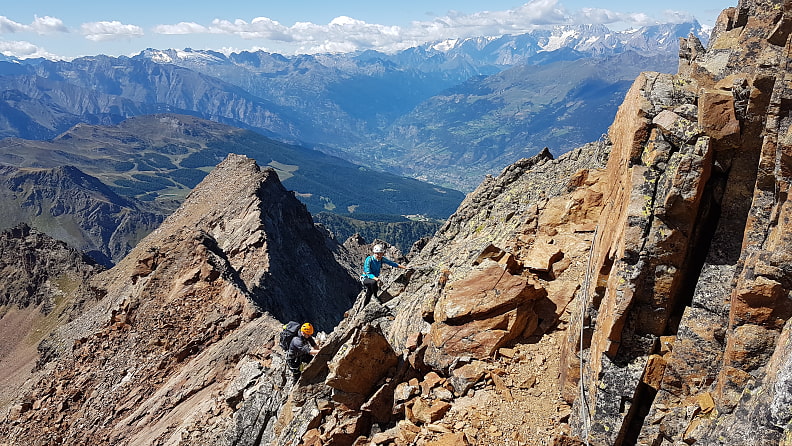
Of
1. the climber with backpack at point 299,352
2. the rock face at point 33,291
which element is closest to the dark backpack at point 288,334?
the climber with backpack at point 299,352

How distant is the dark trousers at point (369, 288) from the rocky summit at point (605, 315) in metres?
0.54

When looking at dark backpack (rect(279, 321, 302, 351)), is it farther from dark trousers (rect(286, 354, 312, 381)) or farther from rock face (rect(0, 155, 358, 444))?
rock face (rect(0, 155, 358, 444))

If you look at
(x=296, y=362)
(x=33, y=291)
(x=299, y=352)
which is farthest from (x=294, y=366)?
(x=33, y=291)

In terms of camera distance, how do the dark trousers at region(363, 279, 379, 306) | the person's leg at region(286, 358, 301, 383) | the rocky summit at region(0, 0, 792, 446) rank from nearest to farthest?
the rocky summit at region(0, 0, 792, 446), the person's leg at region(286, 358, 301, 383), the dark trousers at region(363, 279, 379, 306)

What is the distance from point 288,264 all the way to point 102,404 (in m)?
42.3

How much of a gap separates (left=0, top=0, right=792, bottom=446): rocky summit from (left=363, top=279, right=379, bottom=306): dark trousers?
54 cm

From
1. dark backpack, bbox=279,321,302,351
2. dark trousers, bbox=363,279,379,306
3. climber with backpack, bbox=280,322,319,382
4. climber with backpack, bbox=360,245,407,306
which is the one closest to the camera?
climber with backpack, bbox=280,322,319,382

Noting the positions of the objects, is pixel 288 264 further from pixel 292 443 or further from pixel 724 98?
pixel 724 98

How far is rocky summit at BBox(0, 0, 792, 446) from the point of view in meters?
13.4

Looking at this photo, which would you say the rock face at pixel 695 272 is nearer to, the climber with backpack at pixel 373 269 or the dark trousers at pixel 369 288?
the climber with backpack at pixel 373 269

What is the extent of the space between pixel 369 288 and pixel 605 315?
18111 mm

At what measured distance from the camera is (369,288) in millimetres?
32375

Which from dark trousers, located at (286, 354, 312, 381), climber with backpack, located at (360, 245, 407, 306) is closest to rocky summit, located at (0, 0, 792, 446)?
dark trousers, located at (286, 354, 312, 381)

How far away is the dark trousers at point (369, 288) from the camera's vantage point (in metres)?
31.7
